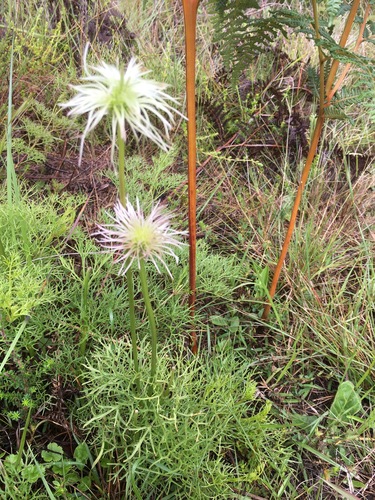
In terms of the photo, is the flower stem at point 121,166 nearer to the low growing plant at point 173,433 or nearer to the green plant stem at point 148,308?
the green plant stem at point 148,308

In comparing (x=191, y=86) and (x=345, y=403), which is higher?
(x=191, y=86)

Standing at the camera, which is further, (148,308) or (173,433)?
(173,433)

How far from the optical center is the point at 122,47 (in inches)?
113

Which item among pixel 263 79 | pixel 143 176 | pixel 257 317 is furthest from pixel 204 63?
pixel 257 317

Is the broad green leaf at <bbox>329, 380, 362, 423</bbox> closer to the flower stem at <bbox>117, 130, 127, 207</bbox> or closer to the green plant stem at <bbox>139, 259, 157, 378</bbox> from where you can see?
the green plant stem at <bbox>139, 259, 157, 378</bbox>

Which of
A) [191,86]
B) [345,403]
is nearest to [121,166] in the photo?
[191,86]

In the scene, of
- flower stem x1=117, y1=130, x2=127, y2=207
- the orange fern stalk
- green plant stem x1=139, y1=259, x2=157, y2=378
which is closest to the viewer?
flower stem x1=117, y1=130, x2=127, y2=207

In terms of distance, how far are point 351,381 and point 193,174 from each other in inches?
34.1

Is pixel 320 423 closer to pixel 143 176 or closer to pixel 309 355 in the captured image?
pixel 309 355

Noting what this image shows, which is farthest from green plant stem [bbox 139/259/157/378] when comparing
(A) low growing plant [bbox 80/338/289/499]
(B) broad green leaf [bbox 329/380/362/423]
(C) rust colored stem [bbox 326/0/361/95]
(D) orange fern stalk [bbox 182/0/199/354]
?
(C) rust colored stem [bbox 326/0/361/95]

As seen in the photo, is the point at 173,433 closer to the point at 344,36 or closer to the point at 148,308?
the point at 148,308

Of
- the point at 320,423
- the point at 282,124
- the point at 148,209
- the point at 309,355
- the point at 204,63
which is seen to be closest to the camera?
the point at 320,423

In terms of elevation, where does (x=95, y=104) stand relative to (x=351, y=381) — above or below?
above

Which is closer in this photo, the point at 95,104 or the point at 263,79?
the point at 95,104
